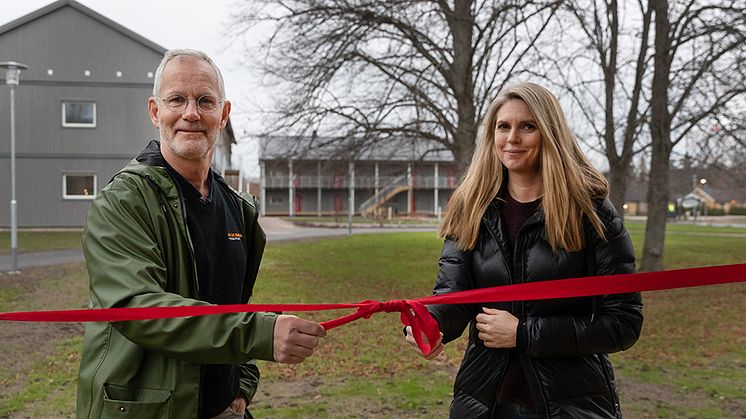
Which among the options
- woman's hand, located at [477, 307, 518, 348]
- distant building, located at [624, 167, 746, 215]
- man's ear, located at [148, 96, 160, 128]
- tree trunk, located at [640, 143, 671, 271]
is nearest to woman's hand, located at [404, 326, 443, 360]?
woman's hand, located at [477, 307, 518, 348]

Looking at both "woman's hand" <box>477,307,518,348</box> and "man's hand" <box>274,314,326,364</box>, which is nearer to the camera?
"man's hand" <box>274,314,326,364</box>

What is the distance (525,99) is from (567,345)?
38.7 inches

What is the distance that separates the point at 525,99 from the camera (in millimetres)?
2389

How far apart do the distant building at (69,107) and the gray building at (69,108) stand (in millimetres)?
40

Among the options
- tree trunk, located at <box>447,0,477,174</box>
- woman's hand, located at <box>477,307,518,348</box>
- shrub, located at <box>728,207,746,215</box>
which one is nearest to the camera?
woman's hand, located at <box>477,307,518,348</box>

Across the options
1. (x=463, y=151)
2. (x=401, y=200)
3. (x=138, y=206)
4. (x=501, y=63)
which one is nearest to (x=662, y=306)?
(x=463, y=151)

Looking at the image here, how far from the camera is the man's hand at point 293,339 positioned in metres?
1.70

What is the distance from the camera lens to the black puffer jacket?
2.16 m

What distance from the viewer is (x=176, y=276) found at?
1941mm

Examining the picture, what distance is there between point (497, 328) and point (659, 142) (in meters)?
12.9

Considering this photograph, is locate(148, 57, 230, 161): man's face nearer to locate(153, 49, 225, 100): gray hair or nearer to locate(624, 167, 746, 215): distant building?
locate(153, 49, 225, 100): gray hair

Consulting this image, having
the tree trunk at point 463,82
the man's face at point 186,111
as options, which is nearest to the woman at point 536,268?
the man's face at point 186,111

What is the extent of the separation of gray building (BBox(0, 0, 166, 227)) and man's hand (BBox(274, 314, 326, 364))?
87.3 feet

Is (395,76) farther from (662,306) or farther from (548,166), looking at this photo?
(548,166)
